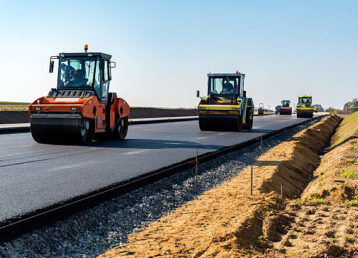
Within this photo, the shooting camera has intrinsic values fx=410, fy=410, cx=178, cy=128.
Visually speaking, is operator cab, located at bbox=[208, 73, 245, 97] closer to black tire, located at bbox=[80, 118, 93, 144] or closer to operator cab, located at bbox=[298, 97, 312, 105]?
black tire, located at bbox=[80, 118, 93, 144]

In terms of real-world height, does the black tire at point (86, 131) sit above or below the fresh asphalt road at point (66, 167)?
above

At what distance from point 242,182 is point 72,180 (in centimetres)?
360

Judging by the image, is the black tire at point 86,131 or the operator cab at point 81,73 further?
the operator cab at point 81,73

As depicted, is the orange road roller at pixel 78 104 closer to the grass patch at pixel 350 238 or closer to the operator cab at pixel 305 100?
the grass patch at pixel 350 238

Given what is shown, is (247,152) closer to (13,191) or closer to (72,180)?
(72,180)

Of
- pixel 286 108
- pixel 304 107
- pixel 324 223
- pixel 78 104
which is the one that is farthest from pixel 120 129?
pixel 286 108

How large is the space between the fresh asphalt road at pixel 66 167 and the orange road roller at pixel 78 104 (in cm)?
54

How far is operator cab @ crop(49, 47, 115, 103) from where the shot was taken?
14047mm

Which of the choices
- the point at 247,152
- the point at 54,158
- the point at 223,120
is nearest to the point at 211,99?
the point at 223,120

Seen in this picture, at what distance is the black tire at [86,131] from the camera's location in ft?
43.7

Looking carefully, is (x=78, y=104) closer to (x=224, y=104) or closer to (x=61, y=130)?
(x=61, y=130)

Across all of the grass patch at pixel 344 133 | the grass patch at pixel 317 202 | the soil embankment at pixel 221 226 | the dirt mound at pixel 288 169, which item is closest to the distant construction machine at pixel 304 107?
the grass patch at pixel 344 133

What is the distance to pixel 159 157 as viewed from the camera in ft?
36.2

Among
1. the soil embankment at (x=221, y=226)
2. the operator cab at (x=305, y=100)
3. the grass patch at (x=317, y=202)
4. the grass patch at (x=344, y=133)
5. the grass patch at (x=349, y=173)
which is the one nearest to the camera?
the soil embankment at (x=221, y=226)
